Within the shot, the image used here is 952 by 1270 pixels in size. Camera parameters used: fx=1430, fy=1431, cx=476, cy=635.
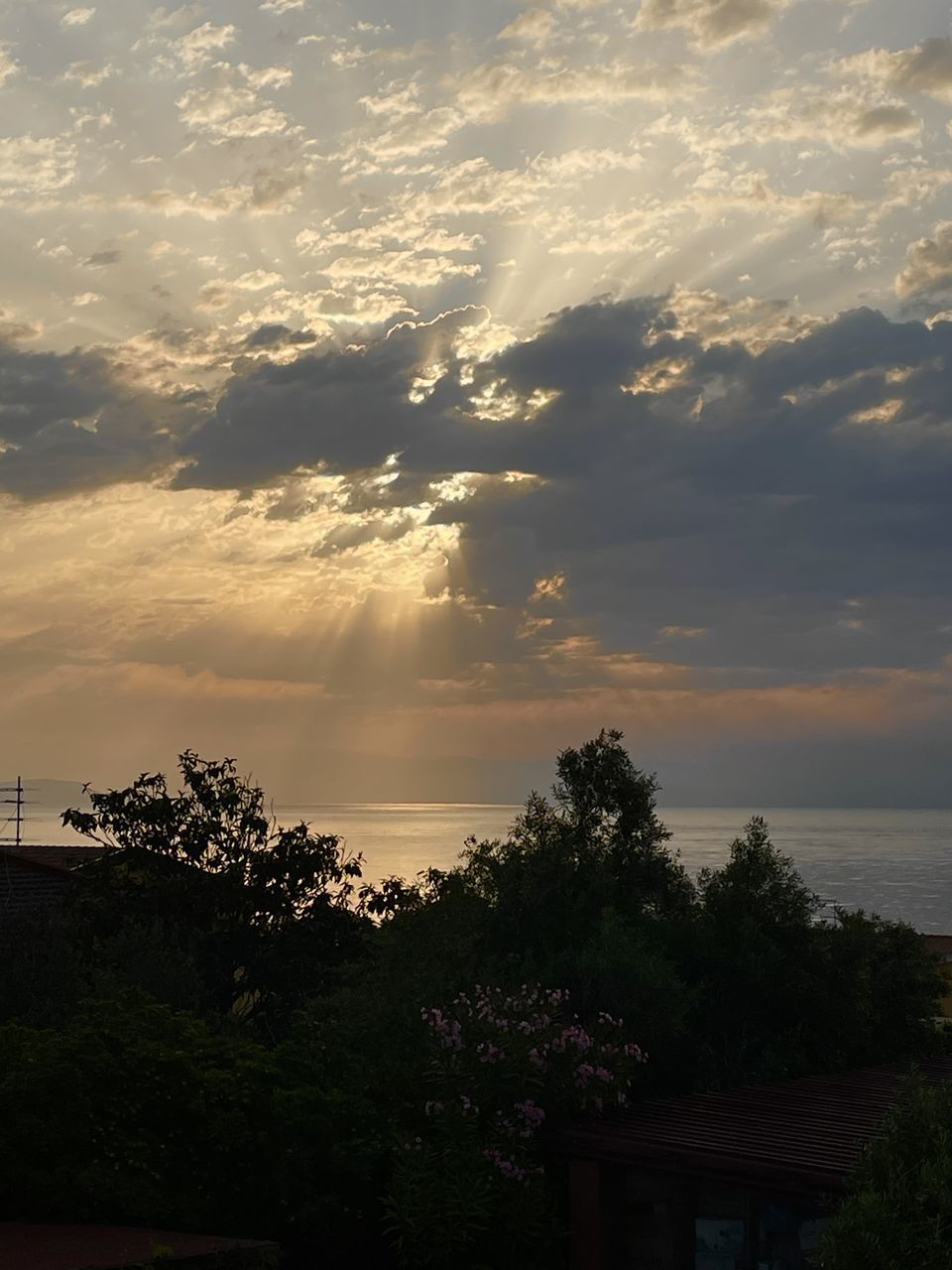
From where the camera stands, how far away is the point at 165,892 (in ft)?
106

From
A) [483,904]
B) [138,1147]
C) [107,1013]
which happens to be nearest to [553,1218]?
[138,1147]

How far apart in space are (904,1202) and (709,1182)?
414 cm

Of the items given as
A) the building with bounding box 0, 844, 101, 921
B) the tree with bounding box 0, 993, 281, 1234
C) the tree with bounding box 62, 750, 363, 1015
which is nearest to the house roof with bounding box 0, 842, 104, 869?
the building with bounding box 0, 844, 101, 921

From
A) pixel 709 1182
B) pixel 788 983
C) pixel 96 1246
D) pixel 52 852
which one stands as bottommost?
pixel 96 1246

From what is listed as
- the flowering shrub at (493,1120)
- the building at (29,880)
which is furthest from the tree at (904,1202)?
the building at (29,880)

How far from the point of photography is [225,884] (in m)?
32.4

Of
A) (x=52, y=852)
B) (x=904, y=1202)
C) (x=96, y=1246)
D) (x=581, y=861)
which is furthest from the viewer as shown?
(x=52, y=852)

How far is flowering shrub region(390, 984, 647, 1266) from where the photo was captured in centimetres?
1784

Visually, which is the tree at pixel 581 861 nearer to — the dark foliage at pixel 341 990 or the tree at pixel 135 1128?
the dark foliage at pixel 341 990

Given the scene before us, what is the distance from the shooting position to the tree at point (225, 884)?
106 feet

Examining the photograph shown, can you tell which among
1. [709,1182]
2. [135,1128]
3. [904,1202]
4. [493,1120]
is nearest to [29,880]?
[135,1128]

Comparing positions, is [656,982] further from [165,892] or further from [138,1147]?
[165,892]

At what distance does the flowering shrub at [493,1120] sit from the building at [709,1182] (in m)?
0.53

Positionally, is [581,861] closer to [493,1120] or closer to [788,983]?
[788,983]
